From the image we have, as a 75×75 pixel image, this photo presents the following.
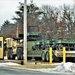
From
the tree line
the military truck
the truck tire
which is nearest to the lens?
the military truck

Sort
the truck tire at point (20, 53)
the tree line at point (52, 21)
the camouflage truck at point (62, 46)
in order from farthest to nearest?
1. the tree line at point (52, 21)
2. the truck tire at point (20, 53)
3. the camouflage truck at point (62, 46)

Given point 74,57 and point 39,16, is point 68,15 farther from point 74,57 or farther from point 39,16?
point 74,57

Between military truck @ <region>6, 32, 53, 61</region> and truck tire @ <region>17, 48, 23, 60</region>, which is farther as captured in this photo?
truck tire @ <region>17, 48, 23, 60</region>

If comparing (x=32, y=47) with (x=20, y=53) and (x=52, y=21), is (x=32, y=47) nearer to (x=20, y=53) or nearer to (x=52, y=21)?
(x=20, y=53)

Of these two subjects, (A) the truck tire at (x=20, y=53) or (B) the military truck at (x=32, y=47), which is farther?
(A) the truck tire at (x=20, y=53)

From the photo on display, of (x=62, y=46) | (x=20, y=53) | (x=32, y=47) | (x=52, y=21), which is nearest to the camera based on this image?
(x=62, y=46)

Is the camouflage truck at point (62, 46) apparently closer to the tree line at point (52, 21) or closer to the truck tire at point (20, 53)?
the truck tire at point (20, 53)

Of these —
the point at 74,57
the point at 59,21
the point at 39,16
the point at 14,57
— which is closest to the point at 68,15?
the point at 59,21

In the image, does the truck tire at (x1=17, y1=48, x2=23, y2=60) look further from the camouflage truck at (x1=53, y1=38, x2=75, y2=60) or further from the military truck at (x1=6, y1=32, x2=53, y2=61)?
the camouflage truck at (x1=53, y1=38, x2=75, y2=60)

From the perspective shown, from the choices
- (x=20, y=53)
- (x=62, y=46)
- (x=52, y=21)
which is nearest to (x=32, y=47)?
(x=20, y=53)

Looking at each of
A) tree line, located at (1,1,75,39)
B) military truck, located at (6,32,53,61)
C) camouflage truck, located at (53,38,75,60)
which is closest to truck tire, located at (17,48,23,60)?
military truck, located at (6,32,53,61)

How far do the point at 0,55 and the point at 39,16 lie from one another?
56.2 metres

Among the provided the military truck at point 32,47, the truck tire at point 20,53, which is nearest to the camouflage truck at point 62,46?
the military truck at point 32,47

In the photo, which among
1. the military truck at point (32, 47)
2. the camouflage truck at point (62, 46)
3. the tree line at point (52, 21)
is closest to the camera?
the camouflage truck at point (62, 46)
